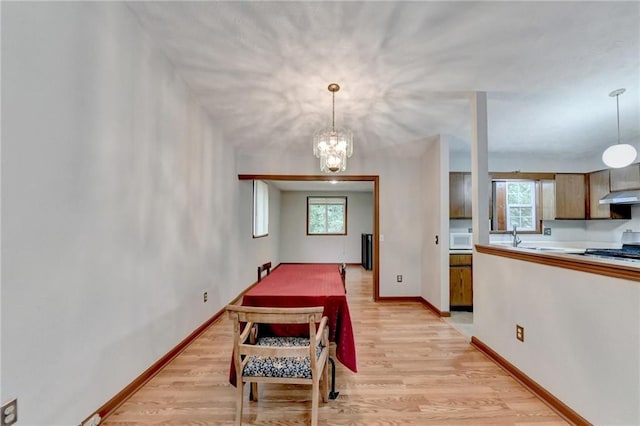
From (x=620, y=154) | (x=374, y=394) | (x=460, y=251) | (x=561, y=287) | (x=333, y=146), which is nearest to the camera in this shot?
(x=561, y=287)

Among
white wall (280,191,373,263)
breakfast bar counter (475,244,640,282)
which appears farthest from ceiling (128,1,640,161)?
white wall (280,191,373,263)

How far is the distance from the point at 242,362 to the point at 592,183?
18.5 feet

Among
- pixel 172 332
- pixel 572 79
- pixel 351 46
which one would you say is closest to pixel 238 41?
pixel 351 46

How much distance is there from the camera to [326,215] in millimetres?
8250

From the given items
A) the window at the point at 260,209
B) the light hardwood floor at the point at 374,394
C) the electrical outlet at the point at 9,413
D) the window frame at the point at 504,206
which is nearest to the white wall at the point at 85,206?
the electrical outlet at the point at 9,413

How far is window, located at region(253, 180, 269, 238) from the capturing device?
5359 millimetres

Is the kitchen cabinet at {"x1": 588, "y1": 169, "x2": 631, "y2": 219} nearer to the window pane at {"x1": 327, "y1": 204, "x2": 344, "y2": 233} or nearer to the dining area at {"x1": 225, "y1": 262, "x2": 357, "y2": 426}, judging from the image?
the dining area at {"x1": 225, "y1": 262, "x2": 357, "y2": 426}

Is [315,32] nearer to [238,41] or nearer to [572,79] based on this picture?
[238,41]

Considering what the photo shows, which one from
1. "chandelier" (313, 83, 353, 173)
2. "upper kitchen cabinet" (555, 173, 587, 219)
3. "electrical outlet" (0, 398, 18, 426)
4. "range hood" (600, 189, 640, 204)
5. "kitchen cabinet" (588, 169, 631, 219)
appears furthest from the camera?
"upper kitchen cabinet" (555, 173, 587, 219)

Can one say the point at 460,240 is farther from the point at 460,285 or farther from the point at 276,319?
the point at 276,319

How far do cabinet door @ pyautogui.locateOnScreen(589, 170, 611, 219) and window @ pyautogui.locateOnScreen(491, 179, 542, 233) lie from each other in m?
0.72

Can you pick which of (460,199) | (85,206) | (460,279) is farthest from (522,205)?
(85,206)

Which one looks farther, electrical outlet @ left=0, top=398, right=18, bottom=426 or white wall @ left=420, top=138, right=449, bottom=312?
white wall @ left=420, top=138, right=449, bottom=312

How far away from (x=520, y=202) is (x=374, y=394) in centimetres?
421
